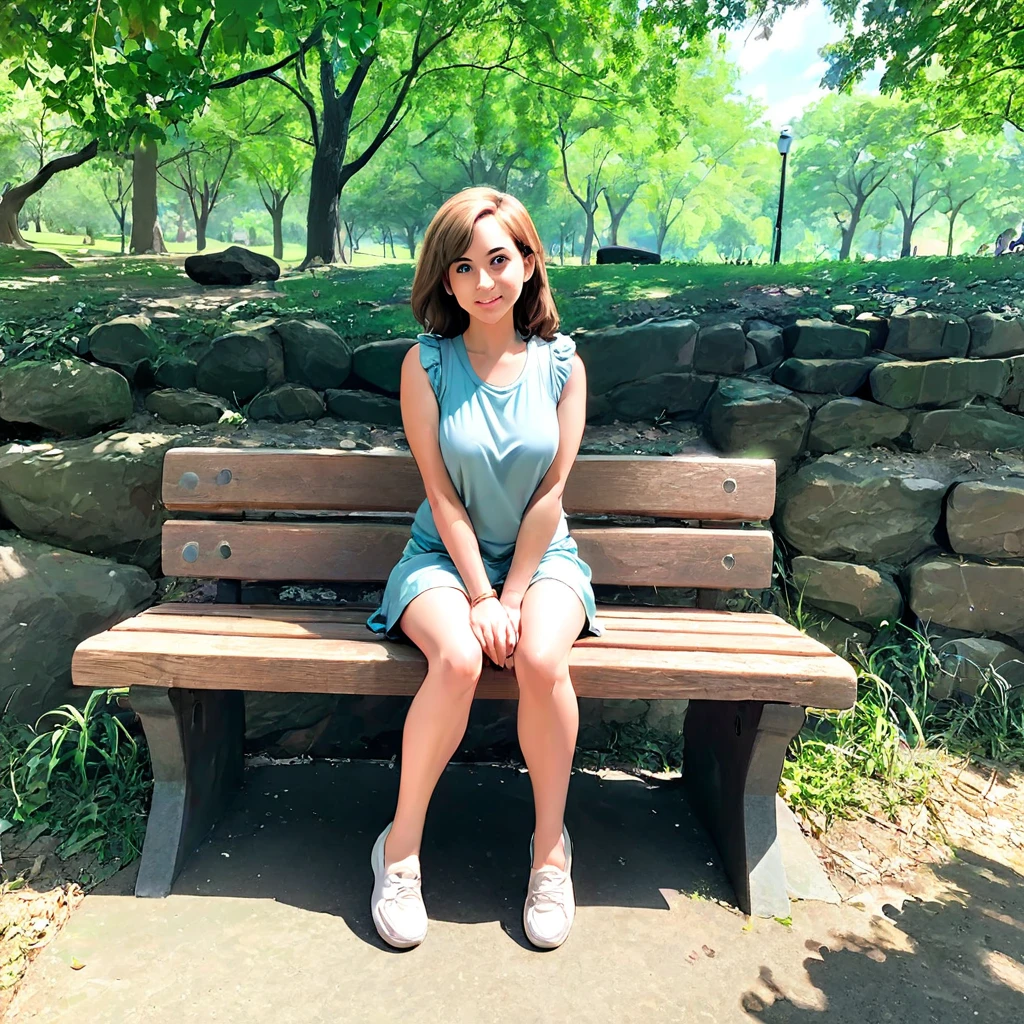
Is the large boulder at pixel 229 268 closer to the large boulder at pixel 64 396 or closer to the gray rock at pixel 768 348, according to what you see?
the large boulder at pixel 64 396

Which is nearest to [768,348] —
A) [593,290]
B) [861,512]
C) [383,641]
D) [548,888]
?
[861,512]

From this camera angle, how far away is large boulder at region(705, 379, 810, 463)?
3070 millimetres

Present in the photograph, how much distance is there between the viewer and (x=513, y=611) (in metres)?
2.06

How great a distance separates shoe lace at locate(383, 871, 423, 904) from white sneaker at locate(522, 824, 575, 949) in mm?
267

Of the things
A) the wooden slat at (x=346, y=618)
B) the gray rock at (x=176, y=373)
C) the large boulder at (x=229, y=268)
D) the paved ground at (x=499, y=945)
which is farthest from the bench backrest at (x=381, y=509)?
the large boulder at (x=229, y=268)

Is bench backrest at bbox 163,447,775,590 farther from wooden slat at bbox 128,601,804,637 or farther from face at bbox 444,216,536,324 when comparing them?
face at bbox 444,216,536,324

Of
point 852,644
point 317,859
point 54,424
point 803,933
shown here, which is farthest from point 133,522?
point 852,644

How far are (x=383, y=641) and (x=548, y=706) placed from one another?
0.47 meters

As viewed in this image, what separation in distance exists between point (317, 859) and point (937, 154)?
626 inches

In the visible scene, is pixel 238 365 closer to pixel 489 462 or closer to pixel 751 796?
pixel 489 462

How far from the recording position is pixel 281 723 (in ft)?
9.12

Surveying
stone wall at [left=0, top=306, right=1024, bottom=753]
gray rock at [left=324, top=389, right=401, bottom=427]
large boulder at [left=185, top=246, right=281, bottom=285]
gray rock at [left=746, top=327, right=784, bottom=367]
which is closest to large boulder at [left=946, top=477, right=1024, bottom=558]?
stone wall at [left=0, top=306, right=1024, bottom=753]

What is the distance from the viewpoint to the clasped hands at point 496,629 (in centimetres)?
196

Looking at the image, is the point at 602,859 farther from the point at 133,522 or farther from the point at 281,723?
the point at 133,522
